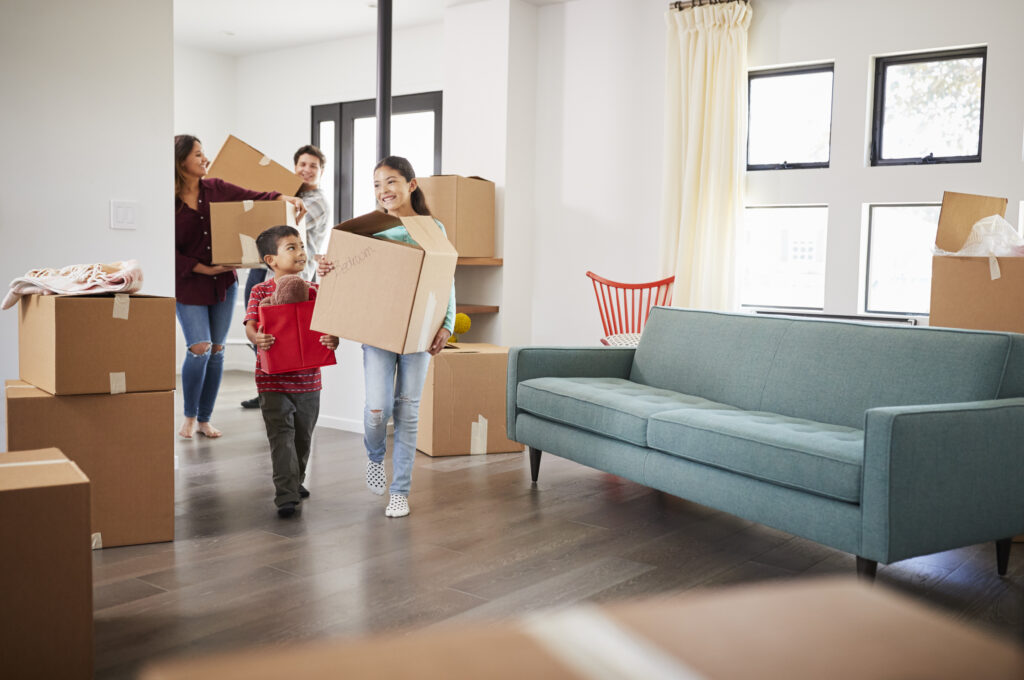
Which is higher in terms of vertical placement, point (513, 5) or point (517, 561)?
point (513, 5)

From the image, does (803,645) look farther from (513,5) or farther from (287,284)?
(513,5)

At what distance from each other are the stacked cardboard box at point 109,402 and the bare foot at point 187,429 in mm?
1613

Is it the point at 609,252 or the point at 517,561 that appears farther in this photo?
the point at 609,252

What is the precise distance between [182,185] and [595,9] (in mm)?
2688

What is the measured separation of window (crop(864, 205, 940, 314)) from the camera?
4508 mm

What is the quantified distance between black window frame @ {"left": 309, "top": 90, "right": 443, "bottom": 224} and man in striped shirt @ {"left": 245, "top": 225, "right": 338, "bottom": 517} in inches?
131

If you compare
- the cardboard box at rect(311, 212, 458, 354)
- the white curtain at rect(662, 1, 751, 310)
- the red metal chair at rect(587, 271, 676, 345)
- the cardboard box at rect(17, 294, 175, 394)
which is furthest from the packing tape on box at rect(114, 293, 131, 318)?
the white curtain at rect(662, 1, 751, 310)

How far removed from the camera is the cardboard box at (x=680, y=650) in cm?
40

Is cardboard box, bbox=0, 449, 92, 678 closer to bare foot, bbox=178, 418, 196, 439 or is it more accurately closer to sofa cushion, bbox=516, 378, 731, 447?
sofa cushion, bbox=516, 378, 731, 447

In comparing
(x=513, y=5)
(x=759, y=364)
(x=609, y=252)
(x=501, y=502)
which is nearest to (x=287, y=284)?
(x=501, y=502)

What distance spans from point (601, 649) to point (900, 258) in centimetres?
461

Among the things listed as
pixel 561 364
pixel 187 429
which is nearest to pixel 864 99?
pixel 561 364

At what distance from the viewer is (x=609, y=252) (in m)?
5.41

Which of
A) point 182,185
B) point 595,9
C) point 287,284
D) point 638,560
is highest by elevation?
point 595,9
